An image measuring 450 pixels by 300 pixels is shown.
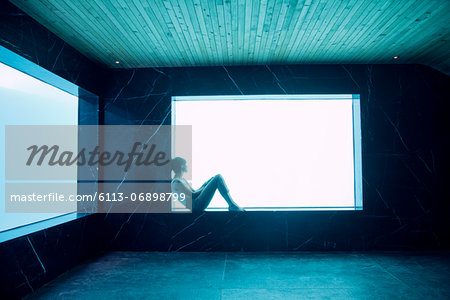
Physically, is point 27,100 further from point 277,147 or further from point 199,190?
point 277,147

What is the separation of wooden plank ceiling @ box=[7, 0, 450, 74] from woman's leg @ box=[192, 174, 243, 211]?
1.66 meters

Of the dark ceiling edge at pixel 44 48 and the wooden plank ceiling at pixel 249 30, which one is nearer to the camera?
the dark ceiling edge at pixel 44 48

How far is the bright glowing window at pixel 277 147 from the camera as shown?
3.97 metres

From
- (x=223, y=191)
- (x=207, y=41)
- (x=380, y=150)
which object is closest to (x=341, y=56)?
(x=380, y=150)

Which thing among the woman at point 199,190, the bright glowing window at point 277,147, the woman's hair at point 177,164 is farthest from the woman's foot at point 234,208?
the woman's hair at point 177,164

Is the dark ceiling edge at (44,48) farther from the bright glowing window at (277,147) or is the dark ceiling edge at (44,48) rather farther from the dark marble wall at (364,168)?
the bright glowing window at (277,147)

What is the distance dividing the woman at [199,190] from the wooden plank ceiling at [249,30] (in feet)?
4.79

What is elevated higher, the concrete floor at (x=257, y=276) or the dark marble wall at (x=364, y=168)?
the dark marble wall at (x=364, y=168)

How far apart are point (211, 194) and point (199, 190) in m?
0.20

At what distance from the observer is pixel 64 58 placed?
316 centimetres

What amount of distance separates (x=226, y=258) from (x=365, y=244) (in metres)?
1.88

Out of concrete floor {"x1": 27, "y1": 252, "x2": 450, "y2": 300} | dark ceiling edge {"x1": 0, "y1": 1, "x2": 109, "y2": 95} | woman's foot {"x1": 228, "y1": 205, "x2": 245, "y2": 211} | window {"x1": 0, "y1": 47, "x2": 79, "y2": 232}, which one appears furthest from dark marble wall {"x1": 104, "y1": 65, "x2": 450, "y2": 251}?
window {"x1": 0, "y1": 47, "x2": 79, "y2": 232}

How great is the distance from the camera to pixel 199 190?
3955mm

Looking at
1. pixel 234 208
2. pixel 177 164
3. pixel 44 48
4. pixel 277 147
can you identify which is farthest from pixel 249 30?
pixel 234 208
